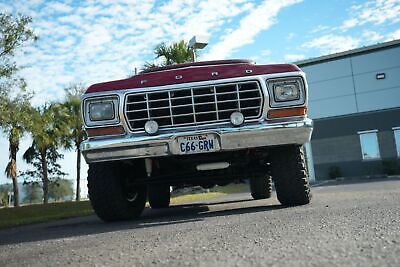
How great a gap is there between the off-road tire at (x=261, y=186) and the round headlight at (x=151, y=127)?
11.9ft

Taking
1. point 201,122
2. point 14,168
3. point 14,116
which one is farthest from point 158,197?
point 14,168

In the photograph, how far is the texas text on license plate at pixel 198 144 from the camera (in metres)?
4.79

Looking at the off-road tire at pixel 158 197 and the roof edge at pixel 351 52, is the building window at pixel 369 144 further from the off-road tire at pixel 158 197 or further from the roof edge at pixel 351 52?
the off-road tire at pixel 158 197

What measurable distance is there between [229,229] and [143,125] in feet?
→ 6.00

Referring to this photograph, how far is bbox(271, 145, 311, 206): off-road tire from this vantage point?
517 cm

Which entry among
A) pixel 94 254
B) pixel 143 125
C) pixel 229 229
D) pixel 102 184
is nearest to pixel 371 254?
pixel 229 229

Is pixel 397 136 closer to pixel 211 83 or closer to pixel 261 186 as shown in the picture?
pixel 261 186

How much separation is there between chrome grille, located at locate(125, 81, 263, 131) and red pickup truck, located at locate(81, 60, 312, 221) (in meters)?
0.01

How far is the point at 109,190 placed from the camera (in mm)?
5277

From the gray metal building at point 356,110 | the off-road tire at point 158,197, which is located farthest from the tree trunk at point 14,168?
the off-road tire at point 158,197

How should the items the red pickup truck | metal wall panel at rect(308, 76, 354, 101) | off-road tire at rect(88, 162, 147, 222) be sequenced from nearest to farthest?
the red pickup truck, off-road tire at rect(88, 162, 147, 222), metal wall panel at rect(308, 76, 354, 101)

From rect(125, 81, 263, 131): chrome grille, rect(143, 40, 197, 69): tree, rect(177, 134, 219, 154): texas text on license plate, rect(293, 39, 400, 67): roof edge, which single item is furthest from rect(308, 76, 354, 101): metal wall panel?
rect(177, 134, 219, 154): texas text on license plate

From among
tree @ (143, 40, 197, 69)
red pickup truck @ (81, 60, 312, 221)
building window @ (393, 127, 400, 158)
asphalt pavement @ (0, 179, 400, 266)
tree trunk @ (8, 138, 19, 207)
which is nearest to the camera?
asphalt pavement @ (0, 179, 400, 266)

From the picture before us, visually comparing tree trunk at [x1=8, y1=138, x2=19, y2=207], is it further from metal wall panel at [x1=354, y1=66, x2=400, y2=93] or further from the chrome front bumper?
the chrome front bumper
